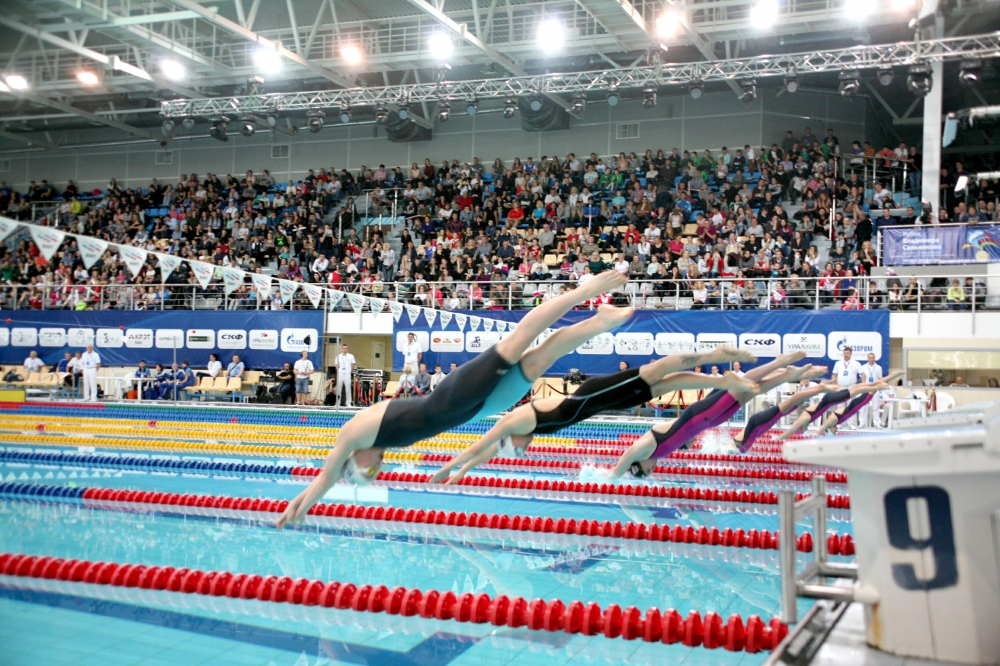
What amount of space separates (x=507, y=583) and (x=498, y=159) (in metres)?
17.4

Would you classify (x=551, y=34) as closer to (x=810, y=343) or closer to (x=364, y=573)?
(x=810, y=343)

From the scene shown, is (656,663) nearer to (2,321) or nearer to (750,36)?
(750,36)

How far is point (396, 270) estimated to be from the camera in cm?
1836

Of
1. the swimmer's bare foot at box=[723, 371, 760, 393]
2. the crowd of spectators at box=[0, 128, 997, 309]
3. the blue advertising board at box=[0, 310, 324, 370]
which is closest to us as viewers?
the swimmer's bare foot at box=[723, 371, 760, 393]

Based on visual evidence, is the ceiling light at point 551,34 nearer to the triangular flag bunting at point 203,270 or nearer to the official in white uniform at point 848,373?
the triangular flag bunting at point 203,270

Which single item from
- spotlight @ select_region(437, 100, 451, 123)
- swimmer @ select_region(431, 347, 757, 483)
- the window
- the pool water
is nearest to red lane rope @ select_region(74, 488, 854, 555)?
the pool water

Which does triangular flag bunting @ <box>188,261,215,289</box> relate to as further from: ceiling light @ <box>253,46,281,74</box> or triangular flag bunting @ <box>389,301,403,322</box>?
ceiling light @ <box>253,46,281,74</box>

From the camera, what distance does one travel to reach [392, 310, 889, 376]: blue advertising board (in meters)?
13.6

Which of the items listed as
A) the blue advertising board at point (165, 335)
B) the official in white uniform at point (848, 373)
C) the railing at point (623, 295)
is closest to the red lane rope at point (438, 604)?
the official in white uniform at point (848, 373)

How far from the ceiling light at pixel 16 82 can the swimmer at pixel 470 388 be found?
16.8 m

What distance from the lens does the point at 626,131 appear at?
2098 cm

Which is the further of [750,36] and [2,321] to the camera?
[2,321]

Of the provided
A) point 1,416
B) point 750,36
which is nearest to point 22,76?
point 1,416

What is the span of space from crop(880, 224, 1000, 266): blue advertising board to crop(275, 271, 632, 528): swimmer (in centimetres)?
1074
